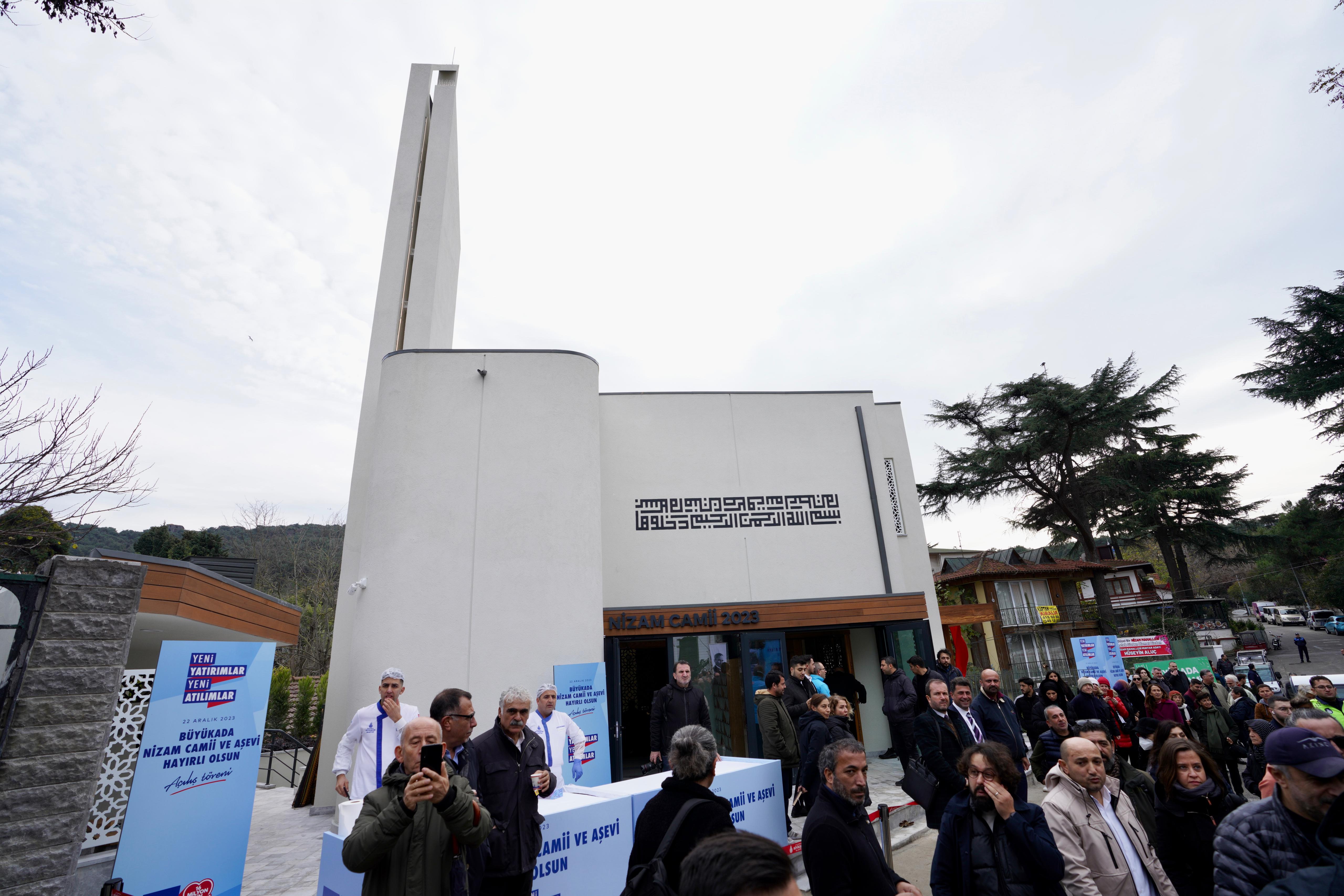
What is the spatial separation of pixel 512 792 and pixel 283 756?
17.3 meters

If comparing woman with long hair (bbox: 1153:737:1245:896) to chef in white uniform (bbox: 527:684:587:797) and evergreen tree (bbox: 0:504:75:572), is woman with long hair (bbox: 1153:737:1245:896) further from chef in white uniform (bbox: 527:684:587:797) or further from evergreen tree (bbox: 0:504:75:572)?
evergreen tree (bbox: 0:504:75:572)

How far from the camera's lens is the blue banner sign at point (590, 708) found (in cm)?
854

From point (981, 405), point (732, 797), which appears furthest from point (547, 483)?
point (981, 405)

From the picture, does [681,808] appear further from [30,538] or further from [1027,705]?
[30,538]

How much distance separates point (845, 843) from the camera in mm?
2578

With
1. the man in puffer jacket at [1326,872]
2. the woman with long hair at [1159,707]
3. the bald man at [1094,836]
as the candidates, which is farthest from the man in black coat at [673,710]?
the woman with long hair at [1159,707]

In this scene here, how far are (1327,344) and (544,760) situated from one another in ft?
107

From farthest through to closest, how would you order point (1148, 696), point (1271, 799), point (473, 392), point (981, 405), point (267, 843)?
1. point (981, 405)
2. point (473, 392)
3. point (1148, 696)
4. point (267, 843)
5. point (1271, 799)

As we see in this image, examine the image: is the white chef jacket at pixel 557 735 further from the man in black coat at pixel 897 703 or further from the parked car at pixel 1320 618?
the parked car at pixel 1320 618

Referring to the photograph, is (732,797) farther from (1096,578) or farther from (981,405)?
(1096,578)

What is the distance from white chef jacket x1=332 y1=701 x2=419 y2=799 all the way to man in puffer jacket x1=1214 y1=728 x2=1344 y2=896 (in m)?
5.14

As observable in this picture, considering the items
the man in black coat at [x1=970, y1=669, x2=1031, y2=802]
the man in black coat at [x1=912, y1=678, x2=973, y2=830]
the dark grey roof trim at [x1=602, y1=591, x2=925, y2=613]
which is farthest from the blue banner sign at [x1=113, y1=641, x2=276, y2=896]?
the dark grey roof trim at [x1=602, y1=591, x2=925, y2=613]

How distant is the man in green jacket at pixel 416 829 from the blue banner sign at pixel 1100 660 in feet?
42.1

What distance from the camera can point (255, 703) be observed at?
5.50 meters
